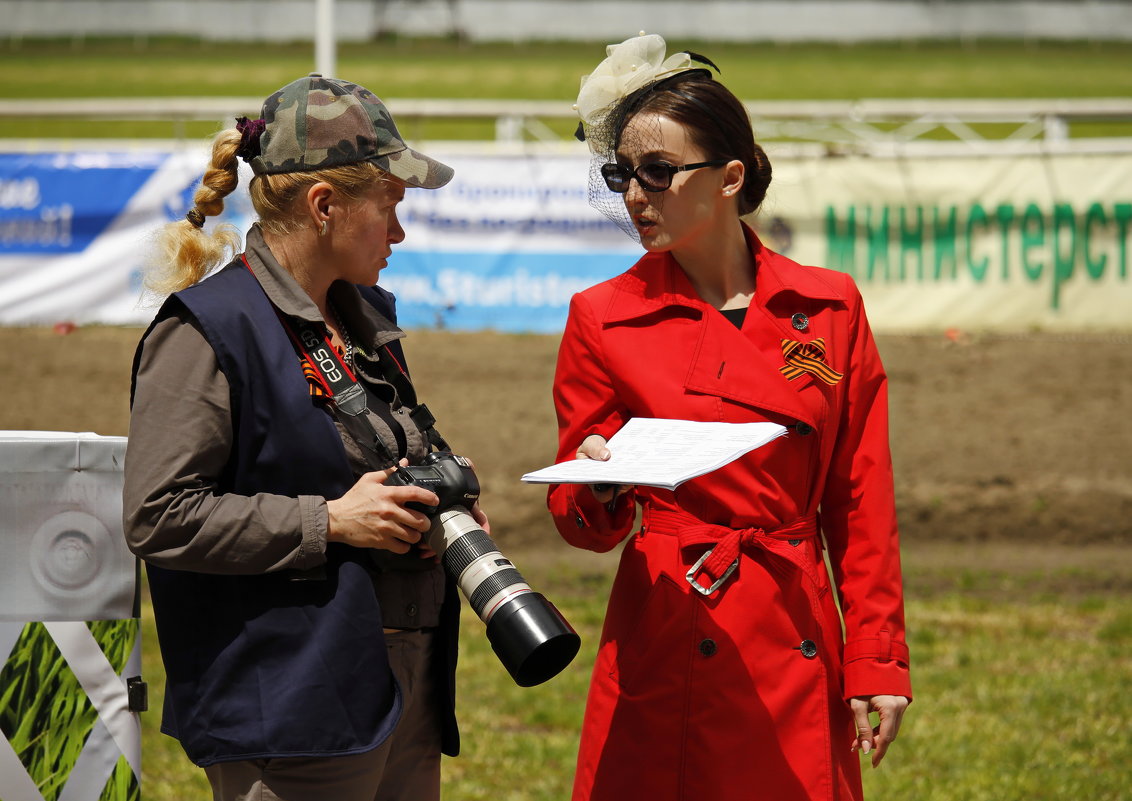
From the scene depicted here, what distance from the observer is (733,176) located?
2.72 meters

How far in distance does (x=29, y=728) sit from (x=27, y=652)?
0.16 meters

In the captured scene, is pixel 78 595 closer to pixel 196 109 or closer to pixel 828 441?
pixel 828 441

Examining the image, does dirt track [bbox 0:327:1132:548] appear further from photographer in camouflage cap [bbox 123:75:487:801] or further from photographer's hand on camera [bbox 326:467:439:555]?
photographer's hand on camera [bbox 326:467:439:555]

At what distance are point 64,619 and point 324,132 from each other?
49.1 inches

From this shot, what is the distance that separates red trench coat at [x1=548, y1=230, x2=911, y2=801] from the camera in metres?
2.57

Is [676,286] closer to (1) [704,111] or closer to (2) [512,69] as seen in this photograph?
(1) [704,111]

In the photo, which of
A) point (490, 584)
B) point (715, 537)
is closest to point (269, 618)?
point (490, 584)

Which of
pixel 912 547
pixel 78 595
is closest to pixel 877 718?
pixel 78 595

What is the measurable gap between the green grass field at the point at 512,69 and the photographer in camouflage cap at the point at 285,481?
83.2 ft

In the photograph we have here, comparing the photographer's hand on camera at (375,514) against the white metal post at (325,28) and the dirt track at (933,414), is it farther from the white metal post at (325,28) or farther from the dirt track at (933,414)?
the white metal post at (325,28)

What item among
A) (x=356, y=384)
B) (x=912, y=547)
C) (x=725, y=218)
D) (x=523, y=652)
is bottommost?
(x=912, y=547)

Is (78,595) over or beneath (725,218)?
beneath

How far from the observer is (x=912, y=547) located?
7910 mm

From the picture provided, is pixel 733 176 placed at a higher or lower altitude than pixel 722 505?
higher
